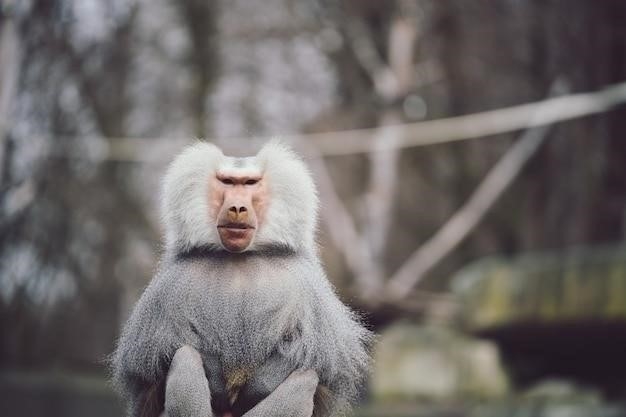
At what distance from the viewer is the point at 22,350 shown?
10242mm

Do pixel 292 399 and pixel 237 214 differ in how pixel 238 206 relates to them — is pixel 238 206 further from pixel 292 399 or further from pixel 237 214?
pixel 292 399

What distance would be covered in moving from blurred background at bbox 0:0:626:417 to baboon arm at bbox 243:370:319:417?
365cm

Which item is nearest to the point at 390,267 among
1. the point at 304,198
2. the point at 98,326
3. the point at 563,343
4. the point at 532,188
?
the point at 532,188

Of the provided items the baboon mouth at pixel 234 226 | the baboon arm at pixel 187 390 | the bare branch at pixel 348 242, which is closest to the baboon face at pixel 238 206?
the baboon mouth at pixel 234 226

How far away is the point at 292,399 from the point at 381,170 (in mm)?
5393

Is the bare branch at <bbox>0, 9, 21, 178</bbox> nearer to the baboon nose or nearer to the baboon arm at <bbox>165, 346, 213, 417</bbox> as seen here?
the baboon nose

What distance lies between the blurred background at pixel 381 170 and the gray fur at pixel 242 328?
3.25m

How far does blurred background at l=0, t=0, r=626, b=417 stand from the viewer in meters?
7.54

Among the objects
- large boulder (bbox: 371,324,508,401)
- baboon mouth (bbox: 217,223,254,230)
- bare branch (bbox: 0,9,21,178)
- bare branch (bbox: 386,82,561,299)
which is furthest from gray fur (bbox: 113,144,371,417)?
bare branch (bbox: 386,82,561,299)

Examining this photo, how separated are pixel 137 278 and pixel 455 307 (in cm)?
455

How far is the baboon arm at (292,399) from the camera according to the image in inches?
133

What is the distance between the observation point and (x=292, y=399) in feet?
11.1

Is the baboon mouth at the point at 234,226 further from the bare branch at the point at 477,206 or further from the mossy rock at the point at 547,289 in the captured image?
the bare branch at the point at 477,206

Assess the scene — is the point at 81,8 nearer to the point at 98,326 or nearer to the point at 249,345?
the point at 98,326
